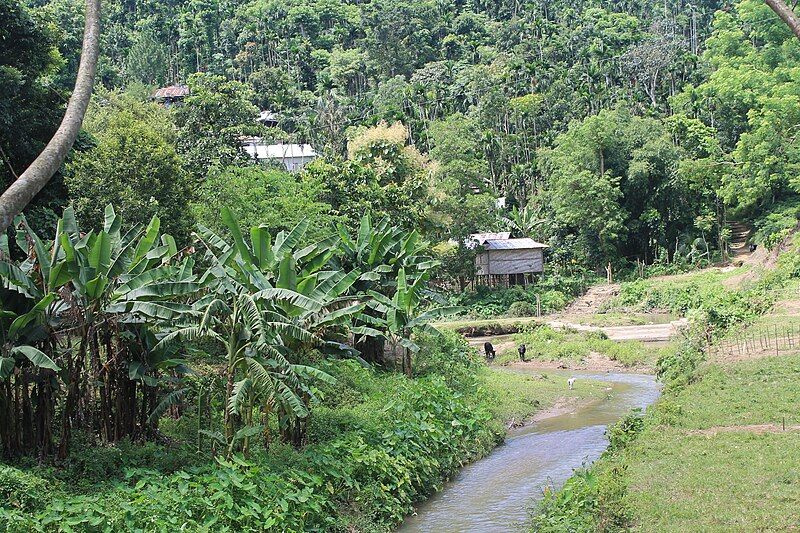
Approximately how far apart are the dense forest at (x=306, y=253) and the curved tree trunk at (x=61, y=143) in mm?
1819

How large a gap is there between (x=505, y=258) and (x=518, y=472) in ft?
105

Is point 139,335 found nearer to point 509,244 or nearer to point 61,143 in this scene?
point 61,143

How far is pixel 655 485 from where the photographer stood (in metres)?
11.2

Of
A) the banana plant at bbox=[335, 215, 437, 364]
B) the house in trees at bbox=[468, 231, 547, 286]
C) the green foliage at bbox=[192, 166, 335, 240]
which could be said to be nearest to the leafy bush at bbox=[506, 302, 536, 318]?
the house in trees at bbox=[468, 231, 547, 286]

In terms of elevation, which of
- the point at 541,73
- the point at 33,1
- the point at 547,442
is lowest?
the point at 547,442

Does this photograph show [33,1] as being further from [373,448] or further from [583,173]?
[373,448]

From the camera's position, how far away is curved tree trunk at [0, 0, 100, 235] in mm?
8461

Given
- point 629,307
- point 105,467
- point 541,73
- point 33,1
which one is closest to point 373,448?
point 105,467

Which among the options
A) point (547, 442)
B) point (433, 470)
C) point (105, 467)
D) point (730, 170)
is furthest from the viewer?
point (730, 170)

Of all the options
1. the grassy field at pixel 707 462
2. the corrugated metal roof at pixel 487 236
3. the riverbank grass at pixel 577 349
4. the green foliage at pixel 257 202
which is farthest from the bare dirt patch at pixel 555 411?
the corrugated metal roof at pixel 487 236

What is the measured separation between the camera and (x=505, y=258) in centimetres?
4788

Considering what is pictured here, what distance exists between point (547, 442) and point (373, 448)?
6296 mm

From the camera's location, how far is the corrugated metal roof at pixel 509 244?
47500mm

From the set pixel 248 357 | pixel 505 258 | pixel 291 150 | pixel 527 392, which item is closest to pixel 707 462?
pixel 248 357
